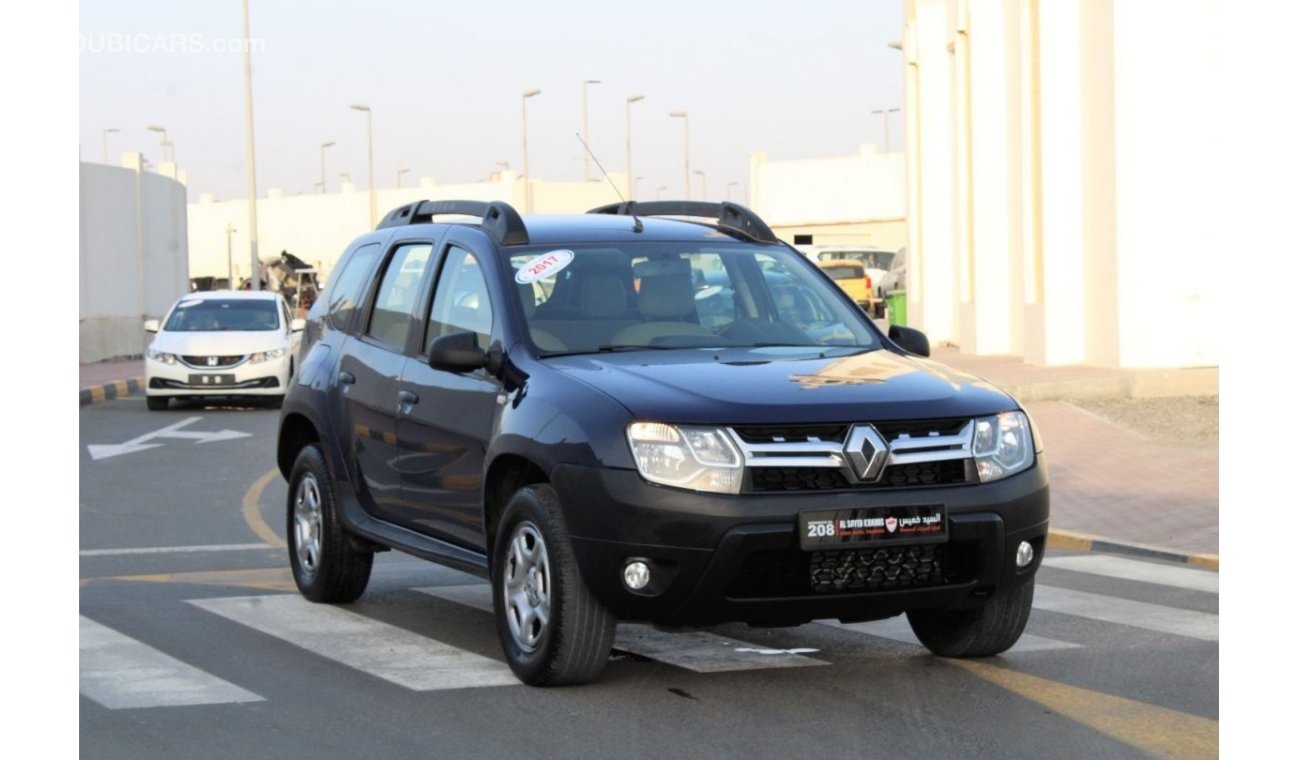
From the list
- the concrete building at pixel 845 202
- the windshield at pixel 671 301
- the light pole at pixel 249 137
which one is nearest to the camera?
the windshield at pixel 671 301

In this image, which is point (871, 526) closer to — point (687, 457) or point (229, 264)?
point (687, 457)

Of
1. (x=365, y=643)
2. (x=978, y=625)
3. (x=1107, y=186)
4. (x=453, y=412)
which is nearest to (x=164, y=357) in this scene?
(x=1107, y=186)

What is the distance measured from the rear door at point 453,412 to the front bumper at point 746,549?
2.84 ft

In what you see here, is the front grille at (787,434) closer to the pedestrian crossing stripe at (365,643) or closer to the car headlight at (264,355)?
the pedestrian crossing stripe at (365,643)

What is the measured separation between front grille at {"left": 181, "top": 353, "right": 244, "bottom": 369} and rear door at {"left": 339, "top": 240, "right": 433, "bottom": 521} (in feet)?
53.4

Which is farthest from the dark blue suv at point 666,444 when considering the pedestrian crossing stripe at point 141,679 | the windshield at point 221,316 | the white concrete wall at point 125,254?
the white concrete wall at point 125,254

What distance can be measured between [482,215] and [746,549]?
261 centimetres

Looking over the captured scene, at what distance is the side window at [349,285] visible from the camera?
32.1 feet

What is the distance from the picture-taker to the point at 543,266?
827 centimetres

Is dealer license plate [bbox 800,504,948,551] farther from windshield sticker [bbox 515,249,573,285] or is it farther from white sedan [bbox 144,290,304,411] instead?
white sedan [bbox 144,290,304,411]

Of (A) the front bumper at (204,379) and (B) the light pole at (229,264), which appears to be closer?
→ (A) the front bumper at (204,379)

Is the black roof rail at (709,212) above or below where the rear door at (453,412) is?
above
